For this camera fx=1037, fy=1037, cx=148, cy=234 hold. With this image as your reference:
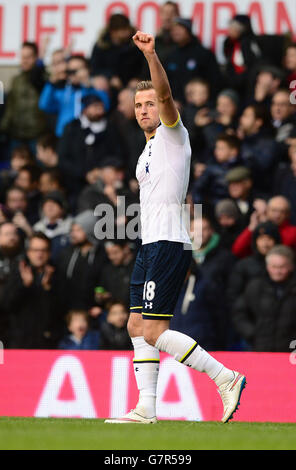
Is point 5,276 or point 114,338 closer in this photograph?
point 114,338

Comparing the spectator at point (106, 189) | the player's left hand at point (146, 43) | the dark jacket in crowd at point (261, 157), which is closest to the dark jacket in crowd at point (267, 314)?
the dark jacket in crowd at point (261, 157)

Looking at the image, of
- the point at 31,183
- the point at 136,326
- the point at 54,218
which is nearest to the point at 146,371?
the point at 136,326

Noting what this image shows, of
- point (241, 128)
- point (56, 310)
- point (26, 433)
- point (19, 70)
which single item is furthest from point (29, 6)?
point (26, 433)

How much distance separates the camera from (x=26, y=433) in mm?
6363

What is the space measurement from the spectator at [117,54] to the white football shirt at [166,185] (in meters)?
6.83

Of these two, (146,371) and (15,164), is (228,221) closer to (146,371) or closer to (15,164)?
(15,164)

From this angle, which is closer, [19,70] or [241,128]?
[241,128]

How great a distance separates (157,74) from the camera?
679 cm

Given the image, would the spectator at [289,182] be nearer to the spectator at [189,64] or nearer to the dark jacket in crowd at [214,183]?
the dark jacket in crowd at [214,183]

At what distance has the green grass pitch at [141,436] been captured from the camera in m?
5.68

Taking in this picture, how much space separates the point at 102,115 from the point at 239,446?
8050mm

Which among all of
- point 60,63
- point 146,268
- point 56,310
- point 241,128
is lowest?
point 56,310

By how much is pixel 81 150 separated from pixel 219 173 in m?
2.24
